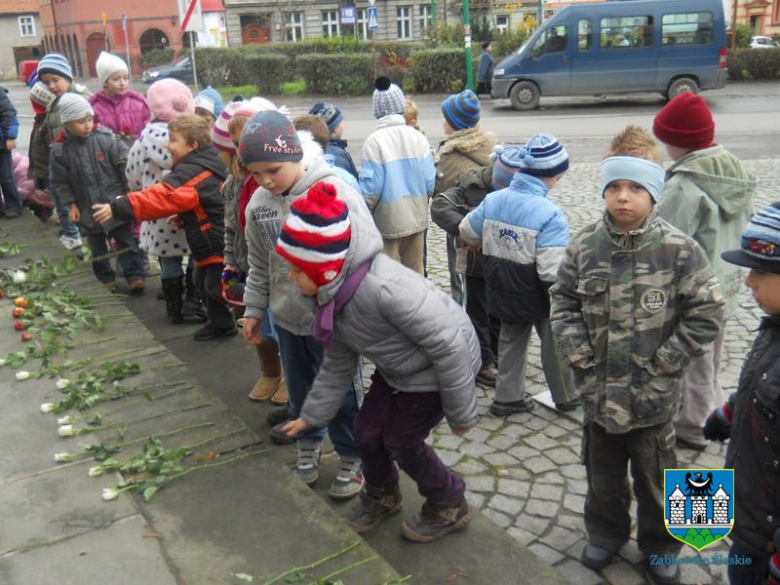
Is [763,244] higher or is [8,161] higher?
[763,244]

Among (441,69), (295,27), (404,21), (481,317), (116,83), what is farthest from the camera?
(404,21)

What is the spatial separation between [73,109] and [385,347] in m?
4.27

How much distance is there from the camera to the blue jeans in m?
3.67

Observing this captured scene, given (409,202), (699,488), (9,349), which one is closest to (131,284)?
(9,349)

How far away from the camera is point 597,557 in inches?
126

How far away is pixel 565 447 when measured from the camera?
165 inches

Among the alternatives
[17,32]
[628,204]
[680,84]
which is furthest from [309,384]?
[17,32]

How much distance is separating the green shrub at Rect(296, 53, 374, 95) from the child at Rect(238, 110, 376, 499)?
1064 inches

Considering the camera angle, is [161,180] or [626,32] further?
[626,32]

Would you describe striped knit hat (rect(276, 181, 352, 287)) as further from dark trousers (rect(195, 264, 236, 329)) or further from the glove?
dark trousers (rect(195, 264, 236, 329))

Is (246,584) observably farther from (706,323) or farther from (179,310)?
(179,310)

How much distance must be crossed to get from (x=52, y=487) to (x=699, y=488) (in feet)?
8.42

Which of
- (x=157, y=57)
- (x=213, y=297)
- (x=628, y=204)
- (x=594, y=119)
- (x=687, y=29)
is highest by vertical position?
(x=157, y=57)

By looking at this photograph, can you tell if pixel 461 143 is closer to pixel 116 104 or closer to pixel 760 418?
pixel 760 418
